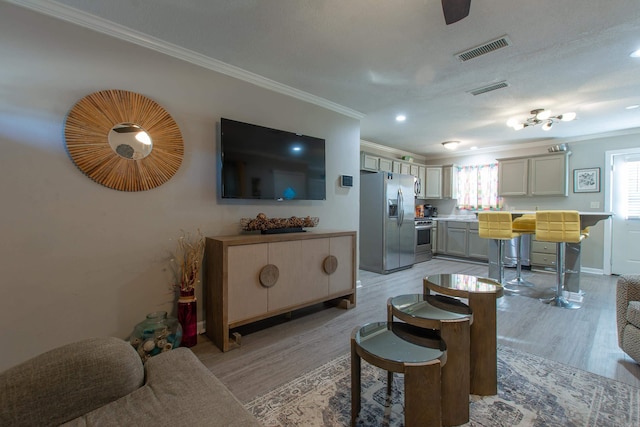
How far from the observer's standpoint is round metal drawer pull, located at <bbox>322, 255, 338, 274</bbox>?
3020mm

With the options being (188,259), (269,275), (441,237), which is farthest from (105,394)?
(441,237)

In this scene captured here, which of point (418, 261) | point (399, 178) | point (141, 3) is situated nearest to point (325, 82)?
point (141, 3)

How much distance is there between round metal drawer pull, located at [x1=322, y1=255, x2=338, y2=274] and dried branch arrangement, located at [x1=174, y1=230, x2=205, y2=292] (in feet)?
4.05

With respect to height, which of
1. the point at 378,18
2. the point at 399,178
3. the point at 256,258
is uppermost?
the point at 378,18

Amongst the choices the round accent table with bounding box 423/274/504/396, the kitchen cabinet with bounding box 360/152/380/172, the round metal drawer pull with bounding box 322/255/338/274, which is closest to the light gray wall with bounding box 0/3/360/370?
the round metal drawer pull with bounding box 322/255/338/274

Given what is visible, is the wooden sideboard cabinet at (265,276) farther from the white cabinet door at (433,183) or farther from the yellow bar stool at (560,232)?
the white cabinet door at (433,183)

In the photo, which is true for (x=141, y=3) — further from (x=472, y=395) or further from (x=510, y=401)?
(x=510, y=401)

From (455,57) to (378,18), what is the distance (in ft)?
3.16

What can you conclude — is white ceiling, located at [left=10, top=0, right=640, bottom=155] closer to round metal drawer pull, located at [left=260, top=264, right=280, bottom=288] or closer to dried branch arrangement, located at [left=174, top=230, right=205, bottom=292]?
dried branch arrangement, located at [left=174, top=230, right=205, bottom=292]

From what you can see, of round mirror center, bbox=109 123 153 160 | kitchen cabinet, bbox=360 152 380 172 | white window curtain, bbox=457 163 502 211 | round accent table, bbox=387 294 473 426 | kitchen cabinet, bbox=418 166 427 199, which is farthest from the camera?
kitchen cabinet, bbox=418 166 427 199

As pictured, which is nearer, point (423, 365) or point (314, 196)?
point (423, 365)

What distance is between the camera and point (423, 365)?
123cm

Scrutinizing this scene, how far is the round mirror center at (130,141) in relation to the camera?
2164 mm

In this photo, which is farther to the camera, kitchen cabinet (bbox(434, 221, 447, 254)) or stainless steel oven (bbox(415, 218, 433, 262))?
kitchen cabinet (bbox(434, 221, 447, 254))
